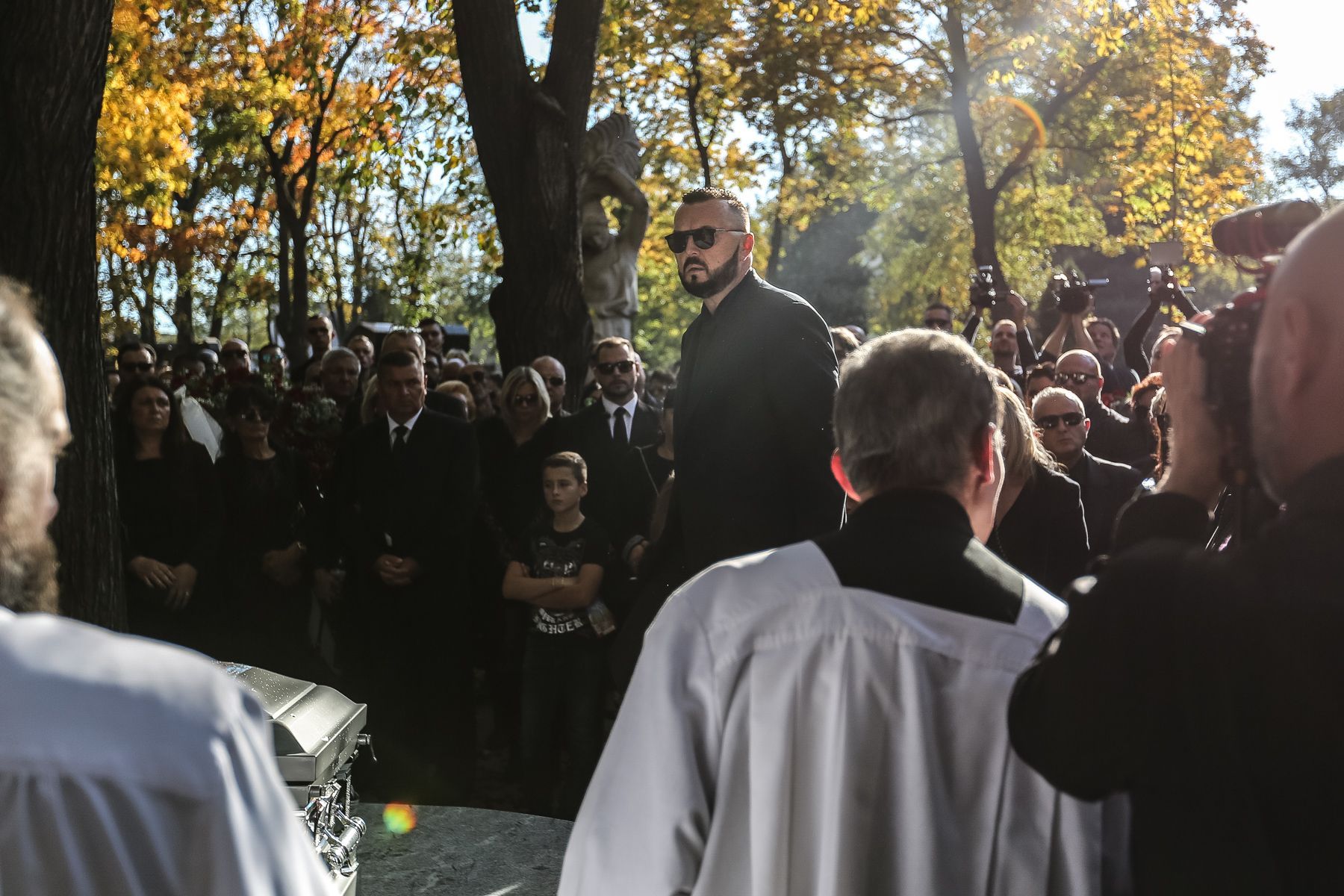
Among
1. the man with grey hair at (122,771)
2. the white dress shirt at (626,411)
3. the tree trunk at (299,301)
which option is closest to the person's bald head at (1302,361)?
the man with grey hair at (122,771)

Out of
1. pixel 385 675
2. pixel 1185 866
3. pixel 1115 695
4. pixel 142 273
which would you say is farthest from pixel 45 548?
pixel 142 273

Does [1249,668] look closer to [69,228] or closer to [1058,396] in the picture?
[69,228]

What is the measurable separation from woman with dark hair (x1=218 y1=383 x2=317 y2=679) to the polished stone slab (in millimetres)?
2069

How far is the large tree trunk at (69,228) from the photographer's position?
4.97 metres

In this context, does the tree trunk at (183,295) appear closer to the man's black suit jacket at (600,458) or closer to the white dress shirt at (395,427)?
the man's black suit jacket at (600,458)

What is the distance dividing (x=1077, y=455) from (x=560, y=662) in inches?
101

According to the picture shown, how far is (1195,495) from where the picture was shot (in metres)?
1.89

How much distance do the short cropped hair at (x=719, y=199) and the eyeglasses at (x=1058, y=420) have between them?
5.63 feet

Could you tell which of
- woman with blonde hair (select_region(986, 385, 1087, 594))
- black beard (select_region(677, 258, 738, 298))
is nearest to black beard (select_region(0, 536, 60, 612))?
black beard (select_region(677, 258, 738, 298))

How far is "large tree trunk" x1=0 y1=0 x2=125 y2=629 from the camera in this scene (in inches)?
196

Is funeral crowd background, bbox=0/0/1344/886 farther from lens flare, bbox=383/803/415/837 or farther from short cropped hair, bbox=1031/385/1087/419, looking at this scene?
lens flare, bbox=383/803/415/837

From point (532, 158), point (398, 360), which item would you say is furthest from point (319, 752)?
point (532, 158)

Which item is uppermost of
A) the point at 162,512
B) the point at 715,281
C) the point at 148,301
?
the point at 148,301

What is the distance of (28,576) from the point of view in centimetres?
153
